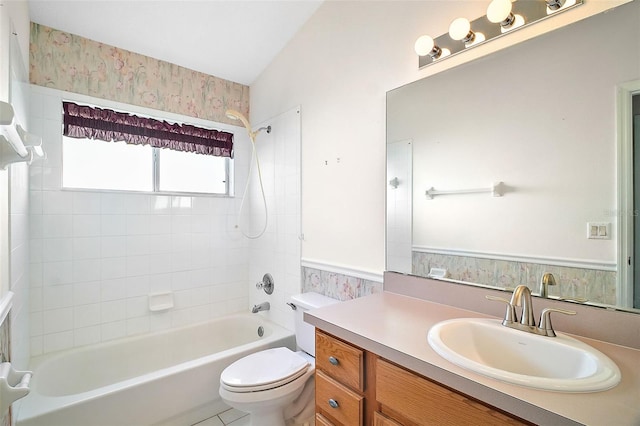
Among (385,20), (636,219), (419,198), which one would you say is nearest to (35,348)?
(419,198)

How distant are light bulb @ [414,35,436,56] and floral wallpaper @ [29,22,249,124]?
6.26ft

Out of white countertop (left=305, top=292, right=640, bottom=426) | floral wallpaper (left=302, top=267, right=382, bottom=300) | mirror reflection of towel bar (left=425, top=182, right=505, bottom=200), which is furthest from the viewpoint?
floral wallpaper (left=302, top=267, right=382, bottom=300)

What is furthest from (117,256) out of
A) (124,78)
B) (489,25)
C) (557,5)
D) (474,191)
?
(557,5)

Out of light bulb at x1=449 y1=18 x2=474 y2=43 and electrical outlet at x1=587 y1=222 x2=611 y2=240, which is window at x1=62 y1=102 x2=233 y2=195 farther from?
electrical outlet at x1=587 y1=222 x2=611 y2=240

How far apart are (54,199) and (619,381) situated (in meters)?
2.88

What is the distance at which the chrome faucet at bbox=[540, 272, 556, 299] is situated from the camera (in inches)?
45.1

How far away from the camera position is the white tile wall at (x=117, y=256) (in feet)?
6.67

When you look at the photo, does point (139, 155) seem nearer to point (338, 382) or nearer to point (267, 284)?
point (267, 284)

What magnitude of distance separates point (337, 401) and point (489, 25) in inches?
65.1

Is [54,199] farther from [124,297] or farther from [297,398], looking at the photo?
[297,398]

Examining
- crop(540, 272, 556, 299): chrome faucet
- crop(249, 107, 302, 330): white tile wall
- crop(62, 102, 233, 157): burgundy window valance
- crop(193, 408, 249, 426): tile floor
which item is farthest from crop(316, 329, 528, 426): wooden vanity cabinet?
crop(62, 102, 233, 157): burgundy window valance

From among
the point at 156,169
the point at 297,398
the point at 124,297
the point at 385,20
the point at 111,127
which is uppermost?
the point at 385,20

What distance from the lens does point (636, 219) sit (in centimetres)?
99

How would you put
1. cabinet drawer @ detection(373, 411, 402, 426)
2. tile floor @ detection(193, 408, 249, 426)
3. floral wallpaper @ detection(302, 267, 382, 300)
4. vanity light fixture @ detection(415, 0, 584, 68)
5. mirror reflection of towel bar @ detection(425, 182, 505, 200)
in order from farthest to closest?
tile floor @ detection(193, 408, 249, 426) → floral wallpaper @ detection(302, 267, 382, 300) → mirror reflection of towel bar @ detection(425, 182, 505, 200) → vanity light fixture @ detection(415, 0, 584, 68) → cabinet drawer @ detection(373, 411, 402, 426)
